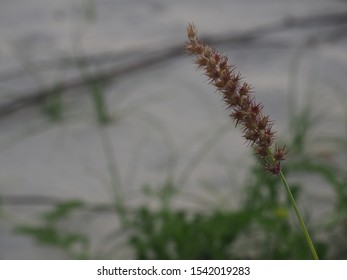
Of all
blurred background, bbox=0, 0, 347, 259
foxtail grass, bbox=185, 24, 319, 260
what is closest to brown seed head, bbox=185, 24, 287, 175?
foxtail grass, bbox=185, 24, 319, 260

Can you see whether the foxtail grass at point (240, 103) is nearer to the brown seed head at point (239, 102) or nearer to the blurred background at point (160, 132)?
the brown seed head at point (239, 102)

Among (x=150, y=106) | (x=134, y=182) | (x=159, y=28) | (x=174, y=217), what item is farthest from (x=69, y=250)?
(x=159, y=28)

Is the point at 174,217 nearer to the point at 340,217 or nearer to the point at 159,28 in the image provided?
the point at 340,217

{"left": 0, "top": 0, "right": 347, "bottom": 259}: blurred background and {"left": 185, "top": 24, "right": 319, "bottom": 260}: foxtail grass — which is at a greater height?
{"left": 0, "top": 0, "right": 347, "bottom": 259}: blurred background

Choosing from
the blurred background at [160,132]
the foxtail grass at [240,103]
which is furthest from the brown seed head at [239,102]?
the blurred background at [160,132]

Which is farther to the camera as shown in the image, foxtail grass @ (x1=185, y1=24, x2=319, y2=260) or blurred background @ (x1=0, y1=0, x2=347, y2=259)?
blurred background @ (x1=0, y1=0, x2=347, y2=259)

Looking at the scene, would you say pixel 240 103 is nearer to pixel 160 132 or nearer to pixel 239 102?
pixel 239 102

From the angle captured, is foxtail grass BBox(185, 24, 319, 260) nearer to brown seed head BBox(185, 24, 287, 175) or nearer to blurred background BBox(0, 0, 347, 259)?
brown seed head BBox(185, 24, 287, 175)

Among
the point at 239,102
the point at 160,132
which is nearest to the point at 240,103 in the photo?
the point at 239,102

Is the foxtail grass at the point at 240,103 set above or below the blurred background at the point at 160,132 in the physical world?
below
